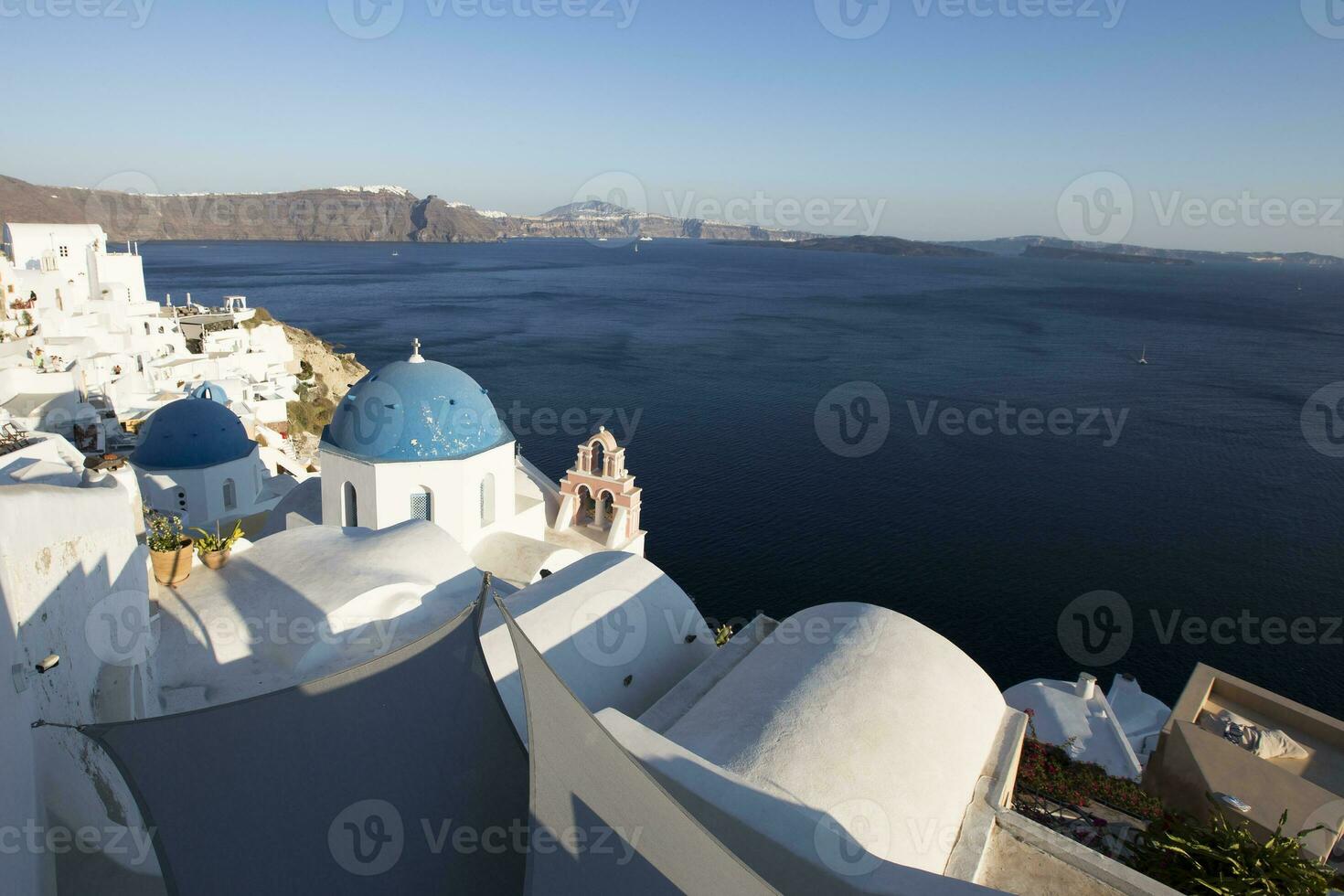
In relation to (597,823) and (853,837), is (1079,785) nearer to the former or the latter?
(853,837)

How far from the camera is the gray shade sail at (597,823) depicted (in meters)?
5.79

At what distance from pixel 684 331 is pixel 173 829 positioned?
77.8 metres

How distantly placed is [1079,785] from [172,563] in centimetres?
1278

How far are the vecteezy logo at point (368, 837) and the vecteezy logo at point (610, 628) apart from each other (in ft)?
12.8

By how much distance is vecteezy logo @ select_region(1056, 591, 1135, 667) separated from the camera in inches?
1118

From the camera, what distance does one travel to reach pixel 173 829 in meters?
6.54

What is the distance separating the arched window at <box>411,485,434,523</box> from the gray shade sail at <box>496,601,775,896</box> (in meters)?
11.0

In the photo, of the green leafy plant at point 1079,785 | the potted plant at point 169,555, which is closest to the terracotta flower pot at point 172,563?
the potted plant at point 169,555

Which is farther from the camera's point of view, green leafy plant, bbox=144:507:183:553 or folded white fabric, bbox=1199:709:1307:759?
folded white fabric, bbox=1199:709:1307:759
